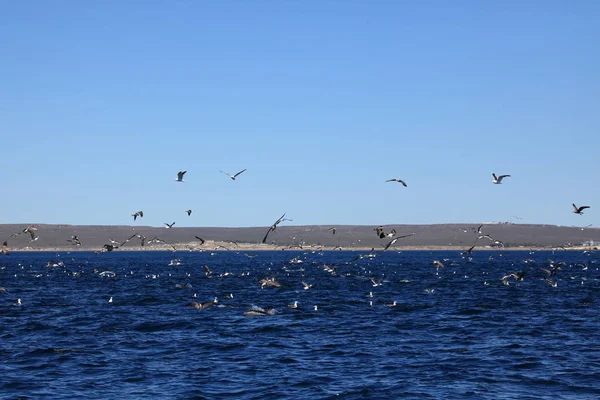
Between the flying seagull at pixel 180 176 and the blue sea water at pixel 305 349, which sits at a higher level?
the flying seagull at pixel 180 176

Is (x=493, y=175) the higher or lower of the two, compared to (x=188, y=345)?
higher

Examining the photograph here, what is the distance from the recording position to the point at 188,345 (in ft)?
Answer: 102

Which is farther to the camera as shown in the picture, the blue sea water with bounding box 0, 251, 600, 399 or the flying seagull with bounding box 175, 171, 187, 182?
the flying seagull with bounding box 175, 171, 187, 182

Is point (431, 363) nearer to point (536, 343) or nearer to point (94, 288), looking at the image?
point (536, 343)

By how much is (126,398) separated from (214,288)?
43105 mm

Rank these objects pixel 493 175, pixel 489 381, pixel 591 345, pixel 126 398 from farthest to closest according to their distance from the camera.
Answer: pixel 493 175
pixel 591 345
pixel 489 381
pixel 126 398

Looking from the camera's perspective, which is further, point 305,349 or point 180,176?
point 180,176

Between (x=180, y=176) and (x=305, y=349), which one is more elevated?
(x=180, y=176)

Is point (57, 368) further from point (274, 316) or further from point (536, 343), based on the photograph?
point (536, 343)

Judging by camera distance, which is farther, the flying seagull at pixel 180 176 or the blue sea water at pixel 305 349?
the flying seagull at pixel 180 176

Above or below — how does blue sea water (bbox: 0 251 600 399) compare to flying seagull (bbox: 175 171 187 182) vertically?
below

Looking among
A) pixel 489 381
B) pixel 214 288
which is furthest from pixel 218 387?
pixel 214 288

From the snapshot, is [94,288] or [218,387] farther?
[94,288]

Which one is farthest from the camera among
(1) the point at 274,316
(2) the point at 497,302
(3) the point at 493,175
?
(2) the point at 497,302
